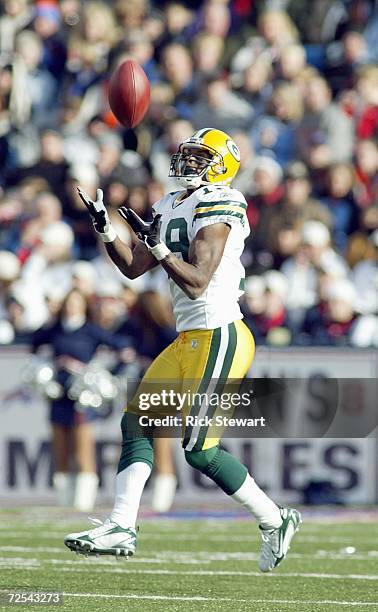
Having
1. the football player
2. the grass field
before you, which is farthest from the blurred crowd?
the football player

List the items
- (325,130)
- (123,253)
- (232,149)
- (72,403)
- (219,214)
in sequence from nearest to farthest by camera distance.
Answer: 1. (219,214)
2. (123,253)
3. (232,149)
4. (72,403)
5. (325,130)

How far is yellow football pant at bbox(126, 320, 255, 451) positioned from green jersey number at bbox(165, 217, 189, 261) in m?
0.35

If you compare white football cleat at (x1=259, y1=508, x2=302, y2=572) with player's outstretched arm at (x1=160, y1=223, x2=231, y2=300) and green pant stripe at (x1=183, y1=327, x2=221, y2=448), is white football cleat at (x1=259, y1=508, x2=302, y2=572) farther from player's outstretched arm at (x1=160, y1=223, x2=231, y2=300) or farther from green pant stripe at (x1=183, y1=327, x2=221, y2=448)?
player's outstretched arm at (x1=160, y1=223, x2=231, y2=300)

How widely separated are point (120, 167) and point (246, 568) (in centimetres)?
515

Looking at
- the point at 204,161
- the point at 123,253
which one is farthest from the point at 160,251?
the point at 204,161

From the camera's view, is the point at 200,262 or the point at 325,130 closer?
the point at 200,262

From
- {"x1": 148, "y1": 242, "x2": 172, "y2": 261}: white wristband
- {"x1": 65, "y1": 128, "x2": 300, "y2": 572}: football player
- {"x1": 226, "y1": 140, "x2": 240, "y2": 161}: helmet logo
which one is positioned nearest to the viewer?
{"x1": 148, "y1": 242, "x2": 172, "y2": 261}: white wristband

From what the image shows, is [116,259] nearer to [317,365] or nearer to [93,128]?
[317,365]

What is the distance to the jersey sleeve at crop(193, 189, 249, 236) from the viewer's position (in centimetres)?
618

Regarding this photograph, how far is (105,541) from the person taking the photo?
6.05 metres

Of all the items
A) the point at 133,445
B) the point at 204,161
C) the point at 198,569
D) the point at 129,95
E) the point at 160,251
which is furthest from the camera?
the point at 198,569

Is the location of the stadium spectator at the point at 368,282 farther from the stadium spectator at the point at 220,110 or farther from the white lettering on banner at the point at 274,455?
the stadium spectator at the point at 220,110

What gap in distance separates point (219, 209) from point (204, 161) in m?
0.40

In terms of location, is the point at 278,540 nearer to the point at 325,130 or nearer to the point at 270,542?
the point at 270,542
